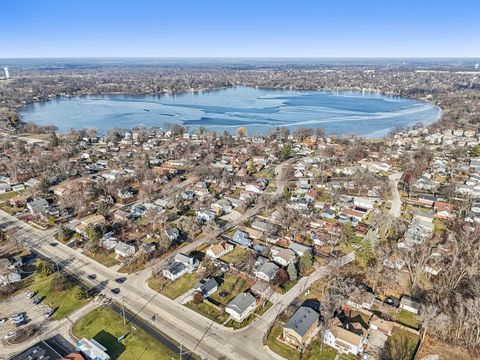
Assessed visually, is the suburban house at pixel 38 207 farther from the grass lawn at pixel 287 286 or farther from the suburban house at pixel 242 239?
the grass lawn at pixel 287 286

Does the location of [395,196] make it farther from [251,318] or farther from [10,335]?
[10,335]

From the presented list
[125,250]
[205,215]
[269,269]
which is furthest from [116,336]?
[205,215]

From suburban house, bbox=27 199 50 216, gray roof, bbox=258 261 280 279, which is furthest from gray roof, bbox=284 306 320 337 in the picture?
suburban house, bbox=27 199 50 216

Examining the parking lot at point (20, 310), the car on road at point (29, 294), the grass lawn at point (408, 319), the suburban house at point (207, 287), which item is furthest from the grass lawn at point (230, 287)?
the car on road at point (29, 294)

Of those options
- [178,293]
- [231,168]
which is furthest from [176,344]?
[231,168]

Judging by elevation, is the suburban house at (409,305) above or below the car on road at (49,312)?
above
